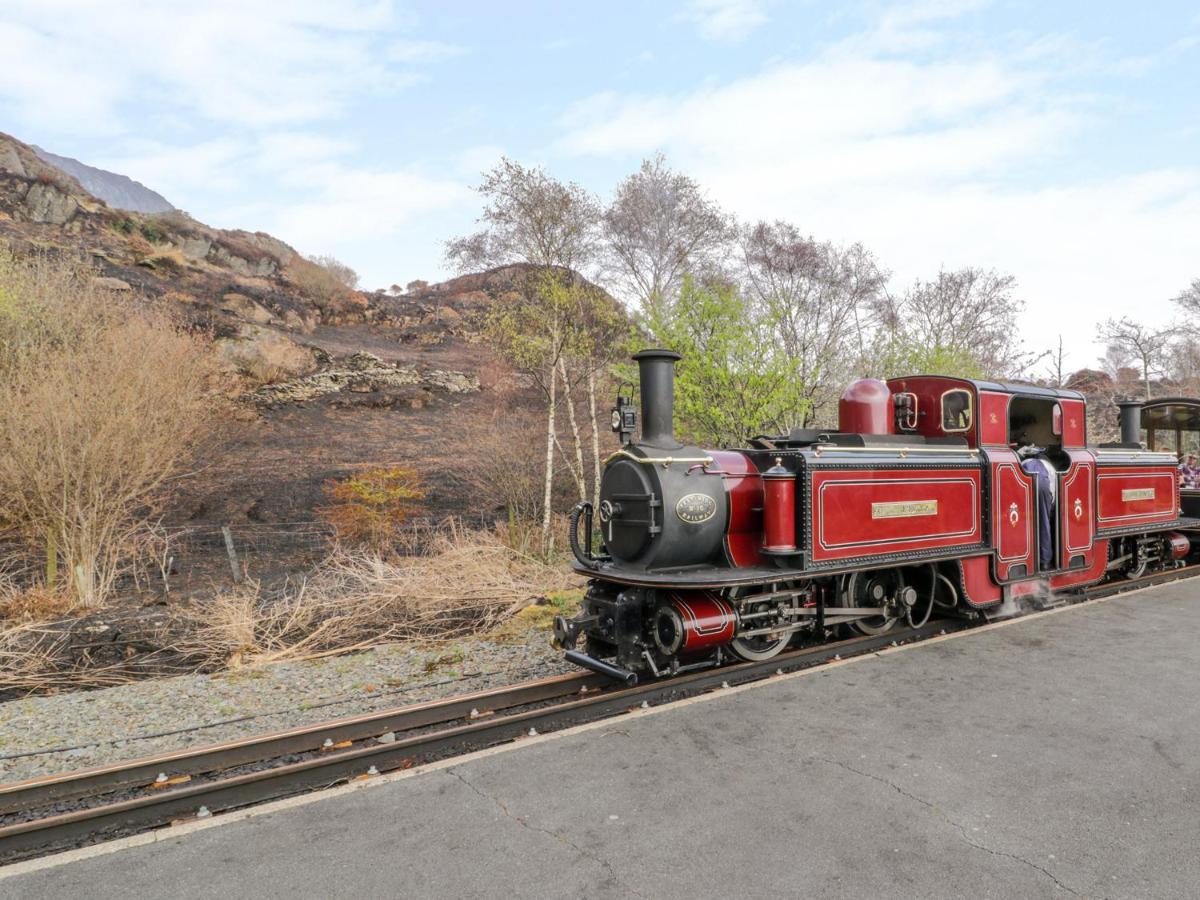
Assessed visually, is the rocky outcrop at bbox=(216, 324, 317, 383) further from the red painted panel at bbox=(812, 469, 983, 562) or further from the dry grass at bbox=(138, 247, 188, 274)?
the red painted panel at bbox=(812, 469, 983, 562)

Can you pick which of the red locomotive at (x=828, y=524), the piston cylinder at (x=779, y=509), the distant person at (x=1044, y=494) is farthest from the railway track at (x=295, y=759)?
the distant person at (x=1044, y=494)

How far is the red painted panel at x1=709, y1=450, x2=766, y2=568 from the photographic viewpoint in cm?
606

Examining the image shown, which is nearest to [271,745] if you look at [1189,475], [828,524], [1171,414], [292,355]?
[828,524]

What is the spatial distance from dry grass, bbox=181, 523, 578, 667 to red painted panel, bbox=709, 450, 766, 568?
3.36m

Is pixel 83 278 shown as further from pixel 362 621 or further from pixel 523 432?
pixel 362 621

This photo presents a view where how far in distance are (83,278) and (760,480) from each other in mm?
18683

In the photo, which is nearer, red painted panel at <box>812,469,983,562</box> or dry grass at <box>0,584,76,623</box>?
red painted panel at <box>812,469,983,562</box>

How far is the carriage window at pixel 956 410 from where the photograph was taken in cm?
732

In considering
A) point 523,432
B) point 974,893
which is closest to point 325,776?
point 974,893

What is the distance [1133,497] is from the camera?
9.26 metres

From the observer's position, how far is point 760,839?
3418 mm

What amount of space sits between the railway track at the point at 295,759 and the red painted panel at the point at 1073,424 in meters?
5.38

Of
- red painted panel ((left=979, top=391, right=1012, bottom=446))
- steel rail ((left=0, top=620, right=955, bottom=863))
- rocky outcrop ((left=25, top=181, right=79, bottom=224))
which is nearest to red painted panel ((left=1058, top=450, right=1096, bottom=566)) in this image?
red painted panel ((left=979, top=391, right=1012, bottom=446))

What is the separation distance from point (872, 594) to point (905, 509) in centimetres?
97
